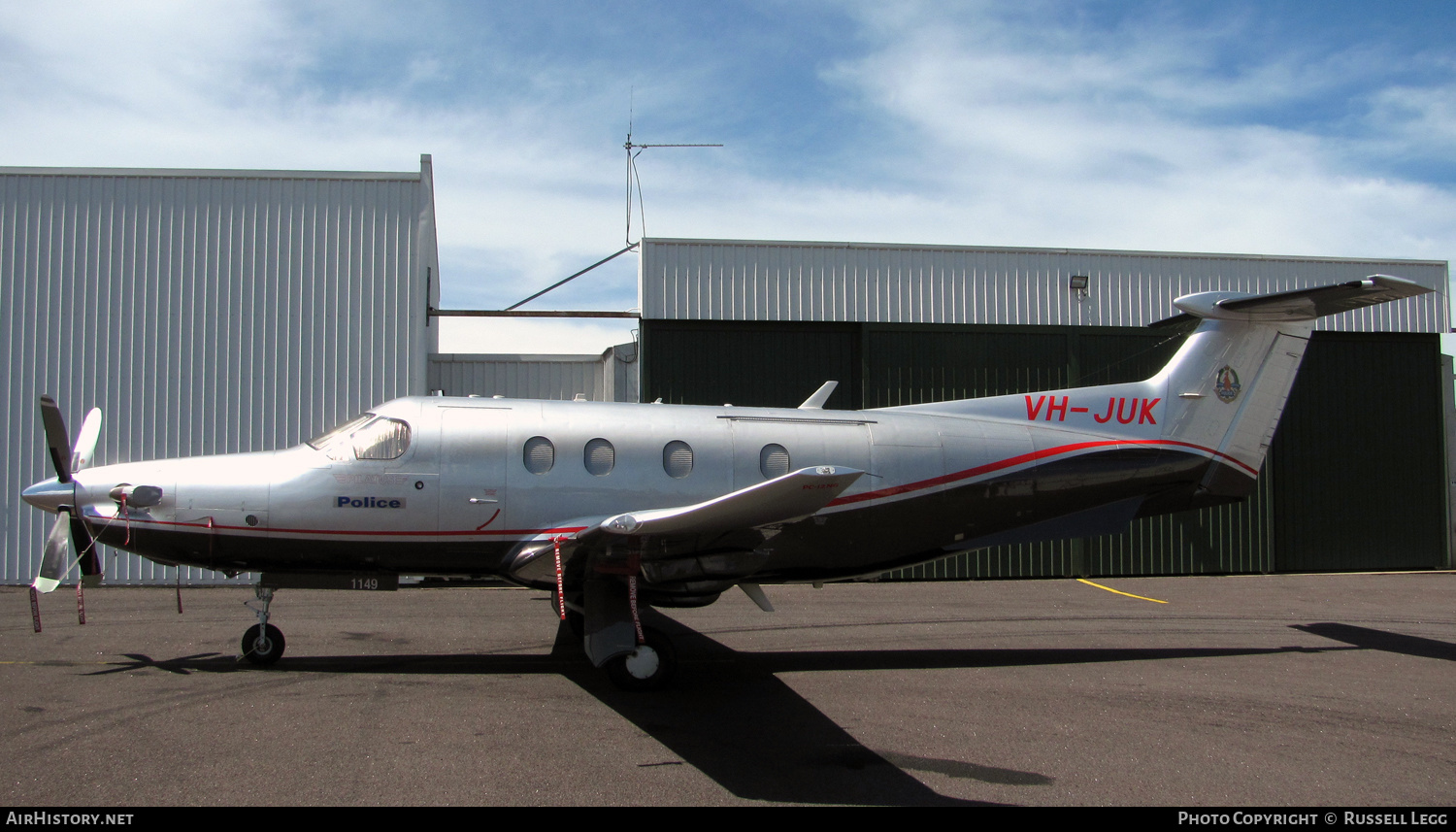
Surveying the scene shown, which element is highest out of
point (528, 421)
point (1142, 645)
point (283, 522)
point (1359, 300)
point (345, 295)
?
point (345, 295)

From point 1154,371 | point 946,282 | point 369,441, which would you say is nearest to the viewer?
point 369,441

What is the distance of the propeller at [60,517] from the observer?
782 cm

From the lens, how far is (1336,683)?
845 centimetres

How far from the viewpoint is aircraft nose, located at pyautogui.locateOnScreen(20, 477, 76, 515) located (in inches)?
320

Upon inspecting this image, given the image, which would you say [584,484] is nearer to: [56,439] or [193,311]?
[56,439]

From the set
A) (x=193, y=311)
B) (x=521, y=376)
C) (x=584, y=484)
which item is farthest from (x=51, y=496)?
(x=521, y=376)

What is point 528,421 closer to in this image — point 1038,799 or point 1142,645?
point 1038,799

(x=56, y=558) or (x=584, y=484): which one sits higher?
(x=584, y=484)

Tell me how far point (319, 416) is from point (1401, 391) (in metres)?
20.5

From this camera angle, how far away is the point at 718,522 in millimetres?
6844

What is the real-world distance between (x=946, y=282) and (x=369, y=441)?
38.0ft

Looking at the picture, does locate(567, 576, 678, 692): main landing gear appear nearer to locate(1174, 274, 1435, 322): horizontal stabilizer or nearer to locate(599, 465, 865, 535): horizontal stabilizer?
locate(599, 465, 865, 535): horizontal stabilizer

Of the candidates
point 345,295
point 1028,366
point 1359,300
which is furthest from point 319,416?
point 1359,300

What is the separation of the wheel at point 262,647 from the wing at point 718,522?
2.52 meters
